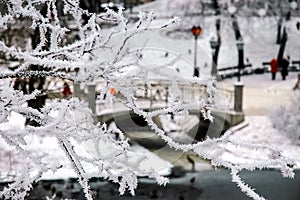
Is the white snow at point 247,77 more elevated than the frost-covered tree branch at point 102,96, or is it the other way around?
the frost-covered tree branch at point 102,96

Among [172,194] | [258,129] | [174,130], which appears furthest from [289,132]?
[172,194]

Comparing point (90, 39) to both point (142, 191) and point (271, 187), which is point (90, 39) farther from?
point (271, 187)

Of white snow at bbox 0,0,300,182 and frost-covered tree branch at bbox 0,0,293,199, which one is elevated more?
frost-covered tree branch at bbox 0,0,293,199

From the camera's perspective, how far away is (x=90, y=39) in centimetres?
257

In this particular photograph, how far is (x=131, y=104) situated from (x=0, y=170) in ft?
32.8

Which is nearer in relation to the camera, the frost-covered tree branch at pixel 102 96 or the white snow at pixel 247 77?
the frost-covered tree branch at pixel 102 96

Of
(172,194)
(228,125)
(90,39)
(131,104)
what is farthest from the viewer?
(228,125)

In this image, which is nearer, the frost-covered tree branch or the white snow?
the frost-covered tree branch

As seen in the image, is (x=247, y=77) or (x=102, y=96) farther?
(x=247, y=77)

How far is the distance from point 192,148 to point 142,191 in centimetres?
815

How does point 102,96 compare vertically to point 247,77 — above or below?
above

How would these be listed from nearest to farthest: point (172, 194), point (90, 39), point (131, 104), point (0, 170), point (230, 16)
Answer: point (90, 39)
point (131, 104)
point (172, 194)
point (0, 170)
point (230, 16)

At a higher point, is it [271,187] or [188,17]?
[188,17]

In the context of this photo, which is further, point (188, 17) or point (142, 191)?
point (188, 17)
